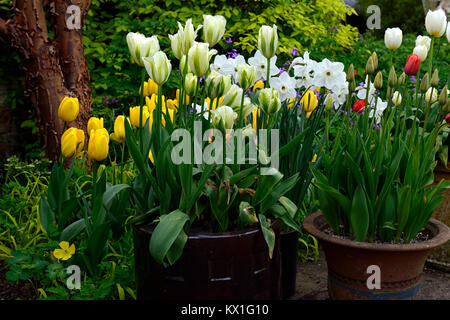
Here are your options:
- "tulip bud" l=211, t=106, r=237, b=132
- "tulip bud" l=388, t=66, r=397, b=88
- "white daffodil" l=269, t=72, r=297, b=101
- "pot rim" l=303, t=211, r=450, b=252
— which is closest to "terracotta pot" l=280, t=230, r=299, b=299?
"pot rim" l=303, t=211, r=450, b=252

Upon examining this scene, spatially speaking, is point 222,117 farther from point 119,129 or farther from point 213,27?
point 119,129

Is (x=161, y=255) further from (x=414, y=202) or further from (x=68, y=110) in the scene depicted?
(x=414, y=202)

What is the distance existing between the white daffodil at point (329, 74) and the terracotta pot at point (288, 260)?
634 millimetres

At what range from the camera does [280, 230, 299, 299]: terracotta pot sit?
2.16m

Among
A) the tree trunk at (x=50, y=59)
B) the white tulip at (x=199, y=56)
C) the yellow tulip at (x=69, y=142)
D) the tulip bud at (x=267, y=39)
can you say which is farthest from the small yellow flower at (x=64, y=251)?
the tree trunk at (x=50, y=59)

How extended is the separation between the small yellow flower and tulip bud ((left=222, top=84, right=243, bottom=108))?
0.89 m

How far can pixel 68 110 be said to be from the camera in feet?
6.34

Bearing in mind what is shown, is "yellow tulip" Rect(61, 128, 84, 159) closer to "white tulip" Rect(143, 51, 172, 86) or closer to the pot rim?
"white tulip" Rect(143, 51, 172, 86)

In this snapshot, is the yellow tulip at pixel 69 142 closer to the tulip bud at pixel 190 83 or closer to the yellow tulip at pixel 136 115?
the yellow tulip at pixel 136 115

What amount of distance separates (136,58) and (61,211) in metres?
0.83

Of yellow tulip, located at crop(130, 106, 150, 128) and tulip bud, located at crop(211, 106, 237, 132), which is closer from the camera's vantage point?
tulip bud, located at crop(211, 106, 237, 132)

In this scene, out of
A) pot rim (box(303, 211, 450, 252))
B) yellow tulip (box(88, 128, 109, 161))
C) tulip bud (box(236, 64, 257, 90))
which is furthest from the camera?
yellow tulip (box(88, 128, 109, 161))

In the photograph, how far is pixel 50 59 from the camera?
11.5 feet
